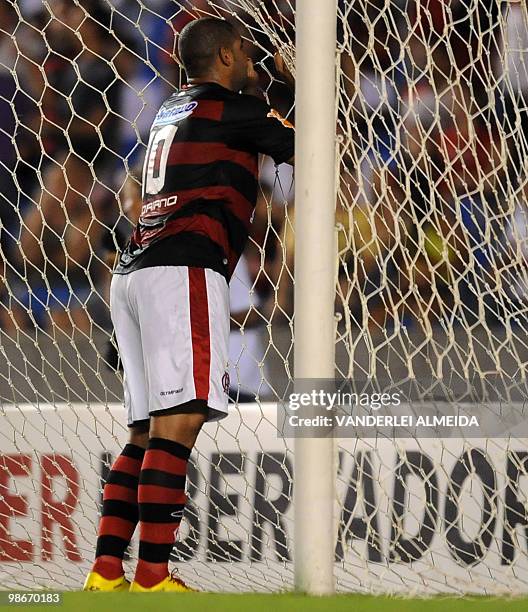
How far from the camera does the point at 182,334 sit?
6.50ft

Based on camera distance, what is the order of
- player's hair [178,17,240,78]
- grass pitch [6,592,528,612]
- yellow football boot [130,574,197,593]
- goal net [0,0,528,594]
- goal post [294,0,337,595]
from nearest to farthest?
grass pitch [6,592,528,612] < goal post [294,0,337,595] < yellow football boot [130,574,197,593] < player's hair [178,17,240,78] < goal net [0,0,528,594]

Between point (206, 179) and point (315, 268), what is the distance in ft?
1.17

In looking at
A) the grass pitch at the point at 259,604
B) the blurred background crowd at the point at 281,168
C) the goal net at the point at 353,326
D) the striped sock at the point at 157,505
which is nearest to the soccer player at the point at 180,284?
the striped sock at the point at 157,505

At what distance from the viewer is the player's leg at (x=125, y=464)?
208cm

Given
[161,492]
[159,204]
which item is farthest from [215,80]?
[161,492]

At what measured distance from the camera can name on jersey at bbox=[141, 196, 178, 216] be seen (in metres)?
2.06

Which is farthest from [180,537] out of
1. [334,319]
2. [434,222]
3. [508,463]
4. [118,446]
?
[334,319]

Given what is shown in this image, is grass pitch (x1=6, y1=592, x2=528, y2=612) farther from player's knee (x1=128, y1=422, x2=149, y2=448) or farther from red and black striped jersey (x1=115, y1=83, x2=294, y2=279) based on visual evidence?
red and black striped jersey (x1=115, y1=83, x2=294, y2=279)

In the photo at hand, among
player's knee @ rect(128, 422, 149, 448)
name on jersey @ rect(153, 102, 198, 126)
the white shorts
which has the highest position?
name on jersey @ rect(153, 102, 198, 126)

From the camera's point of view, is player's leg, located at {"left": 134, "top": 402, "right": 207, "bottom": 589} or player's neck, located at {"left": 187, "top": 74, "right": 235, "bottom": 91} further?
player's neck, located at {"left": 187, "top": 74, "right": 235, "bottom": 91}

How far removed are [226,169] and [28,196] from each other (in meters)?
1.34

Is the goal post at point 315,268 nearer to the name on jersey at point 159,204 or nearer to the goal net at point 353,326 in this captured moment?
the name on jersey at point 159,204

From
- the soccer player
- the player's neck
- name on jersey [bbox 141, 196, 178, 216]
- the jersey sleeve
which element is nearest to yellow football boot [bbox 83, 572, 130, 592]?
the soccer player

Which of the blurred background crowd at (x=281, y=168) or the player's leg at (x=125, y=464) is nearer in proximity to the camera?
the player's leg at (x=125, y=464)
